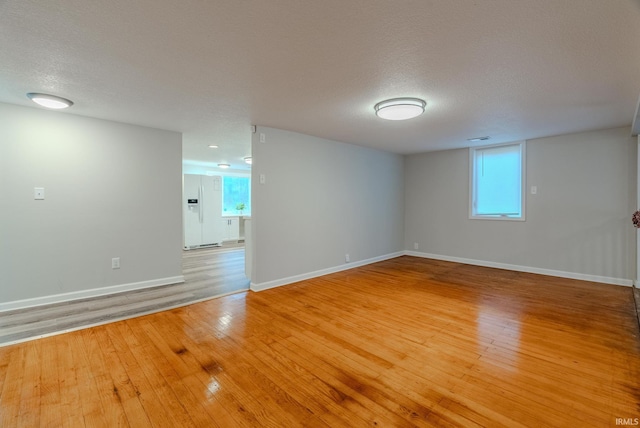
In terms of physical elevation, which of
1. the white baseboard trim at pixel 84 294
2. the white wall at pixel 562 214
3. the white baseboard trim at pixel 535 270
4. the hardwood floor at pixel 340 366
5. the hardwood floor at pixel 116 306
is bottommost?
the hardwood floor at pixel 340 366

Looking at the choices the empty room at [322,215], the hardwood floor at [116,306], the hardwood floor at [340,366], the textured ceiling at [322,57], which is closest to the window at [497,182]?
the empty room at [322,215]

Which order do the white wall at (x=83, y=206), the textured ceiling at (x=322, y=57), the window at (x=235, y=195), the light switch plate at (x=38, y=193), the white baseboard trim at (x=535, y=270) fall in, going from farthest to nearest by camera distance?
the window at (x=235, y=195)
the white baseboard trim at (x=535, y=270)
the light switch plate at (x=38, y=193)
the white wall at (x=83, y=206)
the textured ceiling at (x=322, y=57)

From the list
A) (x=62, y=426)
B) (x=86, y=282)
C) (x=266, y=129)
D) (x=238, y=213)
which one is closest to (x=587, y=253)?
(x=266, y=129)

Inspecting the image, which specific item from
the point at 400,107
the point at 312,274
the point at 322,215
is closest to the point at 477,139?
the point at 400,107

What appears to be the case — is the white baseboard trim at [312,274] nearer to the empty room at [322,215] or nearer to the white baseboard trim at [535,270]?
the empty room at [322,215]

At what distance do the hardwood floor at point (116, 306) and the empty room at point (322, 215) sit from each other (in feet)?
0.14

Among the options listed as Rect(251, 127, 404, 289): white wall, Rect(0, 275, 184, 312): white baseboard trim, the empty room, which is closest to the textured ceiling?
the empty room

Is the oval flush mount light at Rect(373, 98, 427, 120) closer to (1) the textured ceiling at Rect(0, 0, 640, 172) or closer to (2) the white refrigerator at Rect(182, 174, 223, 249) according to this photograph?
(1) the textured ceiling at Rect(0, 0, 640, 172)

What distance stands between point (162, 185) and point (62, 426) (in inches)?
125

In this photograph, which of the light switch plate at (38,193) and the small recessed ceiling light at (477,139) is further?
the small recessed ceiling light at (477,139)

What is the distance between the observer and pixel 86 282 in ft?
11.7

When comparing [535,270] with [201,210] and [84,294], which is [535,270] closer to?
[84,294]

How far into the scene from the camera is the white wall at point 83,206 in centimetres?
314

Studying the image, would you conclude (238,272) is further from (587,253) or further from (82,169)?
(587,253)
